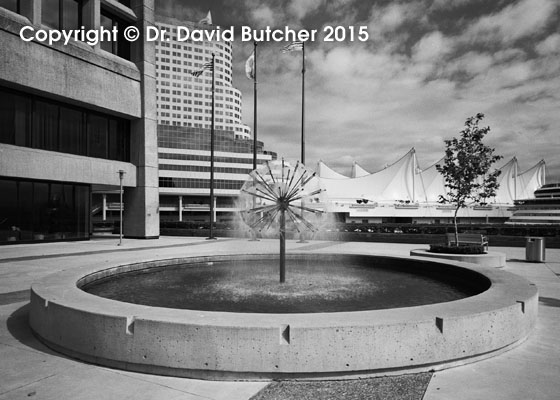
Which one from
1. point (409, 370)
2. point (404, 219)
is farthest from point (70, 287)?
point (404, 219)

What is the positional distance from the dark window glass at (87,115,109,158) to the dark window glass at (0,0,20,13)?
7.28m

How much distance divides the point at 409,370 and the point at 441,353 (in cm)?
46

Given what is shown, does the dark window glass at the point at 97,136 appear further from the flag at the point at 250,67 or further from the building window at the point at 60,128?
the flag at the point at 250,67

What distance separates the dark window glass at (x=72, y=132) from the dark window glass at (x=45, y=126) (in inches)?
17.6

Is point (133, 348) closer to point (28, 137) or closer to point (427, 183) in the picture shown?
point (28, 137)

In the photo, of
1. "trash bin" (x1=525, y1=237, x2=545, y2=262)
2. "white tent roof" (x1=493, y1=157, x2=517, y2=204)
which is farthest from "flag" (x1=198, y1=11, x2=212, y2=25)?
"trash bin" (x1=525, y1=237, x2=545, y2=262)

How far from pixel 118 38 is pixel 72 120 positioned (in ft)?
27.8

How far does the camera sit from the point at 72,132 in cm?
2570

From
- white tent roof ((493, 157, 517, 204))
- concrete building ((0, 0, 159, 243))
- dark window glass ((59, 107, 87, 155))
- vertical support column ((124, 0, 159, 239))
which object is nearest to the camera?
concrete building ((0, 0, 159, 243))

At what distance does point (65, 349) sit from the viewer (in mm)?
5277

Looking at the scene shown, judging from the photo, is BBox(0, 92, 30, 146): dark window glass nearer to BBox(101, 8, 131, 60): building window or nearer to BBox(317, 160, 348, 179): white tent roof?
BBox(101, 8, 131, 60): building window

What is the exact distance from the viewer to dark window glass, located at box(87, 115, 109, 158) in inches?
1065

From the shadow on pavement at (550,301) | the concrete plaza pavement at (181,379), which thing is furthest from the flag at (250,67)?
the concrete plaza pavement at (181,379)

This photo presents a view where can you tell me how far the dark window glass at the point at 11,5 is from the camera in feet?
72.6
